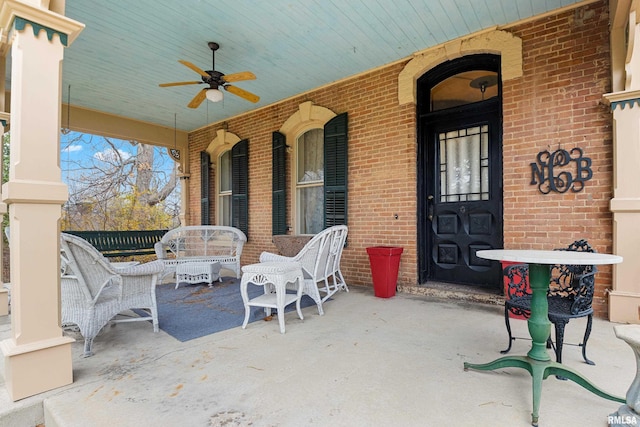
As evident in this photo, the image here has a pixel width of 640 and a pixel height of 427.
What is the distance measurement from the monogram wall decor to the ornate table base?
2224 millimetres

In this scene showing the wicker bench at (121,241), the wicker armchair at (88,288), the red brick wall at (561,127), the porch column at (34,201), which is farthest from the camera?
the wicker bench at (121,241)

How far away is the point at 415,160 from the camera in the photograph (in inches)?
166

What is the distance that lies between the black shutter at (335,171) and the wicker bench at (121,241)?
347 centimetres

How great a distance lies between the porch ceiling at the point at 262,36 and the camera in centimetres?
323

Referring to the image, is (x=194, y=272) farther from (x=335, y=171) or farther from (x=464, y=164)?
(x=464, y=164)

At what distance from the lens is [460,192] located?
4.12 meters

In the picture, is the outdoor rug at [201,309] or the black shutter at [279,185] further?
the black shutter at [279,185]

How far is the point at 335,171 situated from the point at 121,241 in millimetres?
3971

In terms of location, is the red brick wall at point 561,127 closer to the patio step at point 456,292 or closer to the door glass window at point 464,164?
the door glass window at point 464,164

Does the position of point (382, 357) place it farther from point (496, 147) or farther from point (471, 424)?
point (496, 147)

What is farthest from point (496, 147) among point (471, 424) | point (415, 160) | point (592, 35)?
point (471, 424)

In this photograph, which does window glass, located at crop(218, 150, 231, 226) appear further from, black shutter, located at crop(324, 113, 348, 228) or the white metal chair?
the white metal chair

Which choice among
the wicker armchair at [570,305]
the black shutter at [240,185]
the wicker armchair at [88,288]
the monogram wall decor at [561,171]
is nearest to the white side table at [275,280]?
the wicker armchair at [88,288]

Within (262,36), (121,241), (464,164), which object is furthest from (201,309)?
(464,164)
